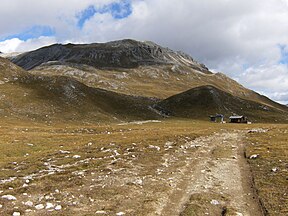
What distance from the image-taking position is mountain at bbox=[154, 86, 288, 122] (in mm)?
166125

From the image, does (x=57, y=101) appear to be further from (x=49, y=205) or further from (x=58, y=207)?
(x=58, y=207)

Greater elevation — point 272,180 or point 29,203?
point 272,180

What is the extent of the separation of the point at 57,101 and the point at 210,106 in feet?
284

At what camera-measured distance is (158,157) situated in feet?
106

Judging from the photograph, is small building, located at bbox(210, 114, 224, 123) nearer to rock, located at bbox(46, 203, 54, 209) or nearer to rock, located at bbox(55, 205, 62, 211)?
rock, located at bbox(46, 203, 54, 209)

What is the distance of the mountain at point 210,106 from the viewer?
6540 inches

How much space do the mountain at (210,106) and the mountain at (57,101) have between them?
51.6ft

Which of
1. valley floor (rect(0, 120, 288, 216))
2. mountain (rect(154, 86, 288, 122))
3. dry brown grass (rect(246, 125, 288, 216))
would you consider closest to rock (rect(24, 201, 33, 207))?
valley floor (rect(0, 120, 288, 216))

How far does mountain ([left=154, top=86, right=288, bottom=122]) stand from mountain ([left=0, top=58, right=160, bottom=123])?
15738 mm

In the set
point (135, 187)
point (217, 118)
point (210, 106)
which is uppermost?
point (210, 106)

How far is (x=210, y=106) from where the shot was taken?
17488 cm

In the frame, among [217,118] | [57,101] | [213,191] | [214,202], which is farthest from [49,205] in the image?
[217,118]

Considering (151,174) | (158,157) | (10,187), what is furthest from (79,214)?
(158,157)

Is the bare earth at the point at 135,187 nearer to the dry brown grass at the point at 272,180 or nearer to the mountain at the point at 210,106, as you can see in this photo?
the dry brown grass at the point at 272,180
